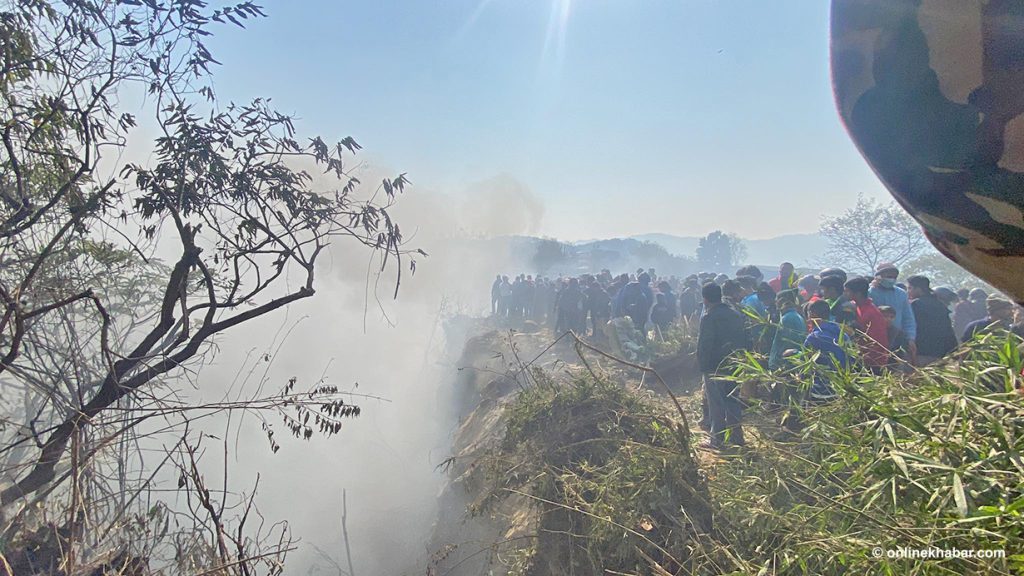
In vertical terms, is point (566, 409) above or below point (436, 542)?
above

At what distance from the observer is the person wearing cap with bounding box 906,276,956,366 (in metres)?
4.48

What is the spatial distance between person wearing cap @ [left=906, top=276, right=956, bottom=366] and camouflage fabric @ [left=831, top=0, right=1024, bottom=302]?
5.31m

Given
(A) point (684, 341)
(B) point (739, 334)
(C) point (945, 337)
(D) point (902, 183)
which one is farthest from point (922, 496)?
(A) point (684, 341)

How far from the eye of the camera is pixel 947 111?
49cm

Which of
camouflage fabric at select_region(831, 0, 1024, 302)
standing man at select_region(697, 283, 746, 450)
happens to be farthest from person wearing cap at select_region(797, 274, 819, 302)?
camouflage fabric at select_region(831, 0, 1024, 302)

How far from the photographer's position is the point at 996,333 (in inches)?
106

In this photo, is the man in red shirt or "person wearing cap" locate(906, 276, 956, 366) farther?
"person wearing cap" locate(906, 276, 956, 366)

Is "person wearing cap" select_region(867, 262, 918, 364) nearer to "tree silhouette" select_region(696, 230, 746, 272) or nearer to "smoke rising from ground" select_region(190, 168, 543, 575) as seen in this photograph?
"smoke rising from ground" select_region(190, 168, 543, 575)

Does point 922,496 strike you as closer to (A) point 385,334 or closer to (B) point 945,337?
(B) point 945,337

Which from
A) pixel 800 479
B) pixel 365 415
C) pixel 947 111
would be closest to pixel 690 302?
pixel 800 479

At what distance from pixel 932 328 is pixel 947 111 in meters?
5.61

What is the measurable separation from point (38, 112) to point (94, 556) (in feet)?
8.73

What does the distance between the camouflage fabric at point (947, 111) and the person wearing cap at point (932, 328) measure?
17.4 ft

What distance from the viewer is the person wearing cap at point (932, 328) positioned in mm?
4477
